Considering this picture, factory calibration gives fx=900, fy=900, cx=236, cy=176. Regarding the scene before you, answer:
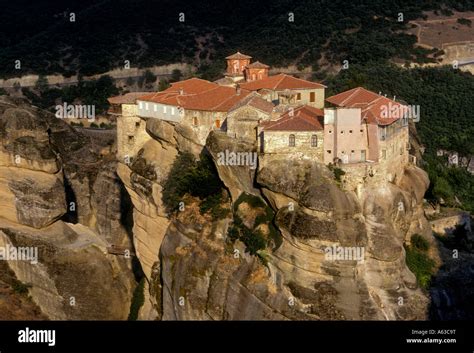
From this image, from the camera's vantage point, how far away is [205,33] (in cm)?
8788

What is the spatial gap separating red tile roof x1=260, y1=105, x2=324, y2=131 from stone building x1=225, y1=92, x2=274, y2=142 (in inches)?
25.9

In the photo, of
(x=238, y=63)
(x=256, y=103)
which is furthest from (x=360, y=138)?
(x=238, y=63)

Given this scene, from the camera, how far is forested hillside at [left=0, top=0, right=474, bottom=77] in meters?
75.6

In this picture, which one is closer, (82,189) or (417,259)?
(417,259)

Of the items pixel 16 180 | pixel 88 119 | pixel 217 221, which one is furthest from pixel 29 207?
pixel 88 119

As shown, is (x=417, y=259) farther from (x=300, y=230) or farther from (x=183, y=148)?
(x=183, y=148)

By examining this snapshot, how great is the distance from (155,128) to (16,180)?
26.1 ft

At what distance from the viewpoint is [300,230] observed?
97.8 ft

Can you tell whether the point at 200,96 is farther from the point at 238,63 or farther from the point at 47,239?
the point at 47,239

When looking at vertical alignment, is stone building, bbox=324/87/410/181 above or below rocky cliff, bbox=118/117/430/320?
above

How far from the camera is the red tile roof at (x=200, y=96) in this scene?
36.5 meters
